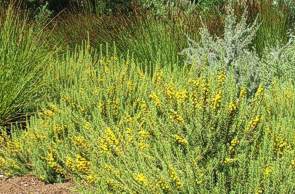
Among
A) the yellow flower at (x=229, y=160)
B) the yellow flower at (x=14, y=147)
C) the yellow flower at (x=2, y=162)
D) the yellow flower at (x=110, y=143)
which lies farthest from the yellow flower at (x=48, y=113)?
the yellow flower at (x=229, y=160)

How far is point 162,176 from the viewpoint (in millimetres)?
4312

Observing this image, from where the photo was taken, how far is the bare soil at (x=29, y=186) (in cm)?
535

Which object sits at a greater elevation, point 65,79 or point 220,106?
point 220,106

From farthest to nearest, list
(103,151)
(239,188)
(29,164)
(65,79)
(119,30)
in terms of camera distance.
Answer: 1. (119,30)
2. (65,79)
3. (29,164)
4. (103,151)
5. (239,188)

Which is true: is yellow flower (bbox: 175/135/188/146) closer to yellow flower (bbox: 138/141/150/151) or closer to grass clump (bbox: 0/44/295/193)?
grass clump (bbox: 0/44/295/193)

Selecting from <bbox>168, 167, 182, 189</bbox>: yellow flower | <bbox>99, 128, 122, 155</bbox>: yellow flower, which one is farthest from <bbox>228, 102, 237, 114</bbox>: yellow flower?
<bbox>99, 128, 122, 155</bbox>: yellow flower

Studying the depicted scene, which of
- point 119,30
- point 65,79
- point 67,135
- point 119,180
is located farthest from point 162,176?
point 119,30

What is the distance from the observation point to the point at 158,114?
5.25m

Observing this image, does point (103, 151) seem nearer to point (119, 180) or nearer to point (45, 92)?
point (119, 180)

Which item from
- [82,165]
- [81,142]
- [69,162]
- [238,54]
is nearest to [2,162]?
[81,142]

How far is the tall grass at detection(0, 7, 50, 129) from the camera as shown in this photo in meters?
7.29

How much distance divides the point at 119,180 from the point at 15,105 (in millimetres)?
2965

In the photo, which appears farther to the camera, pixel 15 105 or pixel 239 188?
pixel 15 105

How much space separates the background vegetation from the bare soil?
0.08 m
